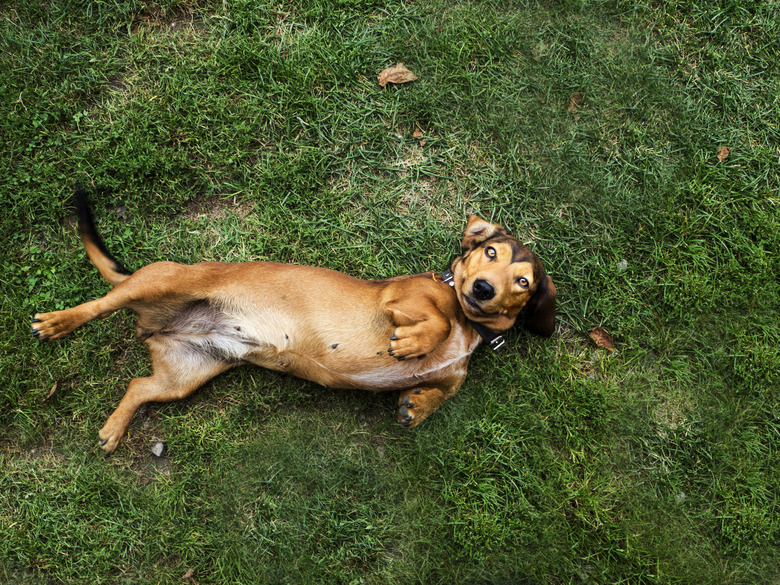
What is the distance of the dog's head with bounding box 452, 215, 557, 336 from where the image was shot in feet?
13.3

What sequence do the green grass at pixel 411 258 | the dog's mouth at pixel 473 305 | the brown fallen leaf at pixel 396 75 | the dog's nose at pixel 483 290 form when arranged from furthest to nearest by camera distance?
the brown fallen leaf at pixel 396 75 → the green grass at pixel 411 258 → the dog's mouth at pixel 473 305 → the dog's nose at pixel 483 290

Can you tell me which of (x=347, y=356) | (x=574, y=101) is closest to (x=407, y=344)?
(x=347, y=356)

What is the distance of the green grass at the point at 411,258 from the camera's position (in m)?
4.79

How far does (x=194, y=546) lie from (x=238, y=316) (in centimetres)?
216

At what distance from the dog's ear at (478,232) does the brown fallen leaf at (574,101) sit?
1.87m

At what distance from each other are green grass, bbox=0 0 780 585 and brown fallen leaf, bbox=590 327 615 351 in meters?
0.06

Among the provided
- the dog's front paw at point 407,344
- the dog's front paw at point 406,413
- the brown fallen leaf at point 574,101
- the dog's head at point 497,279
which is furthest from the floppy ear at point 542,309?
the brown fallen leaf at point 574,101

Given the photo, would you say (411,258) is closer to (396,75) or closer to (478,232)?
(478,232)

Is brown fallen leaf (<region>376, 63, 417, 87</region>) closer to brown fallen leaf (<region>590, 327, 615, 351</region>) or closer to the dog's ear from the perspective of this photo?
the dog's ear

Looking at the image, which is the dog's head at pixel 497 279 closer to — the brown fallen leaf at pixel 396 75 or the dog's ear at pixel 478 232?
the dog's ear at pixel 478 232

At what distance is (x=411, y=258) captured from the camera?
5.14 m

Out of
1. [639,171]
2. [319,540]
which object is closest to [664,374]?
[639,171]

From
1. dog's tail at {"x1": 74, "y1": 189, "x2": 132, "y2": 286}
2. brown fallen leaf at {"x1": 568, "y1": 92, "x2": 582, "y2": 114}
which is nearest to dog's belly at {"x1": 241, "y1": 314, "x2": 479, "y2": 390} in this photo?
dog's tail at {"x1": 74, "y1": 189, "x2": 132, "y2": 286}

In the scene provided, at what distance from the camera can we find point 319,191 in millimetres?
5215
